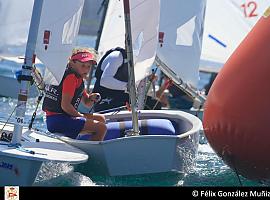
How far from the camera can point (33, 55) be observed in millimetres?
4570

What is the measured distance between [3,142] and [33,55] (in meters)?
0.59

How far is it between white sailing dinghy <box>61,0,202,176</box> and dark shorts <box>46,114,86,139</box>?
15cm

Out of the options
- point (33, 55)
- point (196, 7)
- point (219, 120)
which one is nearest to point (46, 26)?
point (33, 55)

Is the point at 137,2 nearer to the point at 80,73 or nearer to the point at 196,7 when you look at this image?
the point at 80,73

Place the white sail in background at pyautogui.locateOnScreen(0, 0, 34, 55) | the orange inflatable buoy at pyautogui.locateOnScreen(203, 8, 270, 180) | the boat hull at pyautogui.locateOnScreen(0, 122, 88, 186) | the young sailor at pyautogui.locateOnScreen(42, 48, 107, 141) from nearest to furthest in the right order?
the boat hull at pyautogui.locateOnScreen(0, 122, 88, 186) → the orange inflatable buoy at pyautogui.locateOnScreen(203, 8, 270, 180) → the young sailor at pyautogui.locateOnScreen(42, 48, 107, 141) → the white sail in background at pyautogui.locateOnScreen(0, 0, 34, 55)

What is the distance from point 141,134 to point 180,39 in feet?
7.35

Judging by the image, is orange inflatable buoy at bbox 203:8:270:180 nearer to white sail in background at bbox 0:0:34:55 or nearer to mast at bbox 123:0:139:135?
mast at bbox 123:0:139:135

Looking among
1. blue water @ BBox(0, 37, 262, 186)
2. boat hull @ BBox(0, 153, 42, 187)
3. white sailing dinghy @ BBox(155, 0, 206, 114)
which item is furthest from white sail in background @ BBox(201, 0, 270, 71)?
boat hull @ BBox(0, 153, 42, 187)

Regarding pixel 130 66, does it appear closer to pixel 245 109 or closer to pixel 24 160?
pixel 245 109

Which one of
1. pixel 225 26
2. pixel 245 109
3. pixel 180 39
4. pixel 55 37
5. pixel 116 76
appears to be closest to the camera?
pixel 245 109

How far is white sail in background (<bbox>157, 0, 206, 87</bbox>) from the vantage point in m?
7.36

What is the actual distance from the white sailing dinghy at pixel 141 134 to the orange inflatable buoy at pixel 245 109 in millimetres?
378

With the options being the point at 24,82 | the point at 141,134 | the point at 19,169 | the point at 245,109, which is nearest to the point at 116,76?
the point at 141,134

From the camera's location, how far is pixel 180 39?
751 centimetres
